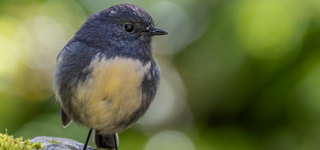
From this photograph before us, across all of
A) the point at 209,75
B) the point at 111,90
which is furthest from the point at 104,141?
the point at 209,75

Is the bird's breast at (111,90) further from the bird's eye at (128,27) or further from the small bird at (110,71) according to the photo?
the bird's eye at (128,27)

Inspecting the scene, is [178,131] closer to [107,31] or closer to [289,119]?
[289,119]

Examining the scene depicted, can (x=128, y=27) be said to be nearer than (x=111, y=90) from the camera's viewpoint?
No

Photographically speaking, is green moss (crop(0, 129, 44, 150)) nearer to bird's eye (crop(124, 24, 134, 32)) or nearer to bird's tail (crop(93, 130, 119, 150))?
bird's tail (crop(93, 130, 119, 150))

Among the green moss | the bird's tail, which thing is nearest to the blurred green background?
the bird's tail

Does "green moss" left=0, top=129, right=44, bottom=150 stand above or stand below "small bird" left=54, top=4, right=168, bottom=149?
below

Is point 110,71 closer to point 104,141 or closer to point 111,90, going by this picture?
point 111,90

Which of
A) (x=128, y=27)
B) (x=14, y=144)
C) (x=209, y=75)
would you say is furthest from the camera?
(x=209, y=75)

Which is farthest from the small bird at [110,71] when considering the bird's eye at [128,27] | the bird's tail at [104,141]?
the bird's tail at [104,141]
